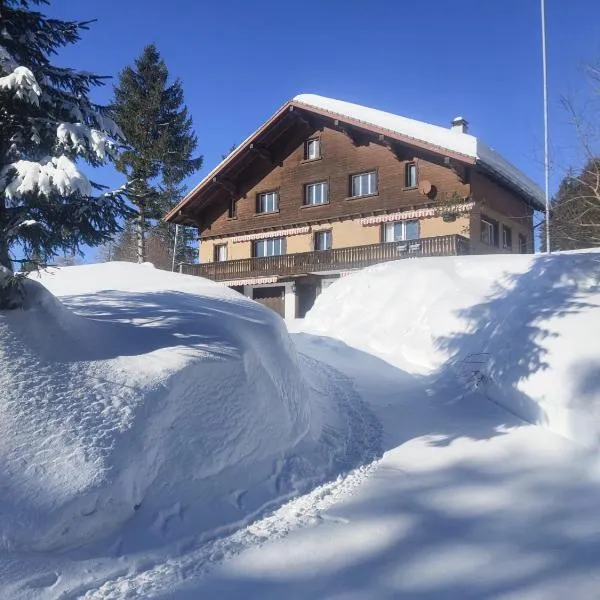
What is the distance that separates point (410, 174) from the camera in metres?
24.4

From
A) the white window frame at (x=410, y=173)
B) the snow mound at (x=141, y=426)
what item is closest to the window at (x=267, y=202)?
the white window frame at (x=410, y=173)

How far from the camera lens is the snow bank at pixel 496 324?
7855 mm

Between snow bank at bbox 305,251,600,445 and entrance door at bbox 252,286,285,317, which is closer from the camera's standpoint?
snow bank at bbox 305,251,600,445

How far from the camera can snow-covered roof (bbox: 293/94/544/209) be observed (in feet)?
73.8

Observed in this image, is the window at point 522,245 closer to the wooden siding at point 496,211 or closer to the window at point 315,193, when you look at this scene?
the wooden siding at point 496,211

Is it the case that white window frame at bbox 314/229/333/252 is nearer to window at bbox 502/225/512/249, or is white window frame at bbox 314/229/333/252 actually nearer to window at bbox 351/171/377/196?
window at bbox 351/171/377/196

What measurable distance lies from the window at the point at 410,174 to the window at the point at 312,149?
15.5ft

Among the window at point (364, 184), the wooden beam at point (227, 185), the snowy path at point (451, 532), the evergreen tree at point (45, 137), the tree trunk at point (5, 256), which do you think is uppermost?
the wooden beam at point (227, 185)

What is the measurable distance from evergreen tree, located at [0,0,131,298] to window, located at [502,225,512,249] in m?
21.8

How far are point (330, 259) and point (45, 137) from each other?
17.7 metres

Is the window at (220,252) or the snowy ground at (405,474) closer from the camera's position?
the snowy ground at (405,474)

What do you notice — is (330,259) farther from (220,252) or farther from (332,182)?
(220,252)

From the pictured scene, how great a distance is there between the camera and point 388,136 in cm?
2373

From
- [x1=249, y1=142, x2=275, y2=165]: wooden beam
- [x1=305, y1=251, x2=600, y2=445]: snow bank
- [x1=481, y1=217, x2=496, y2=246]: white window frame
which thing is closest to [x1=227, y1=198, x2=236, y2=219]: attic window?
[x1=249, y1=142, x2=275, y2=165]: wooden beam
